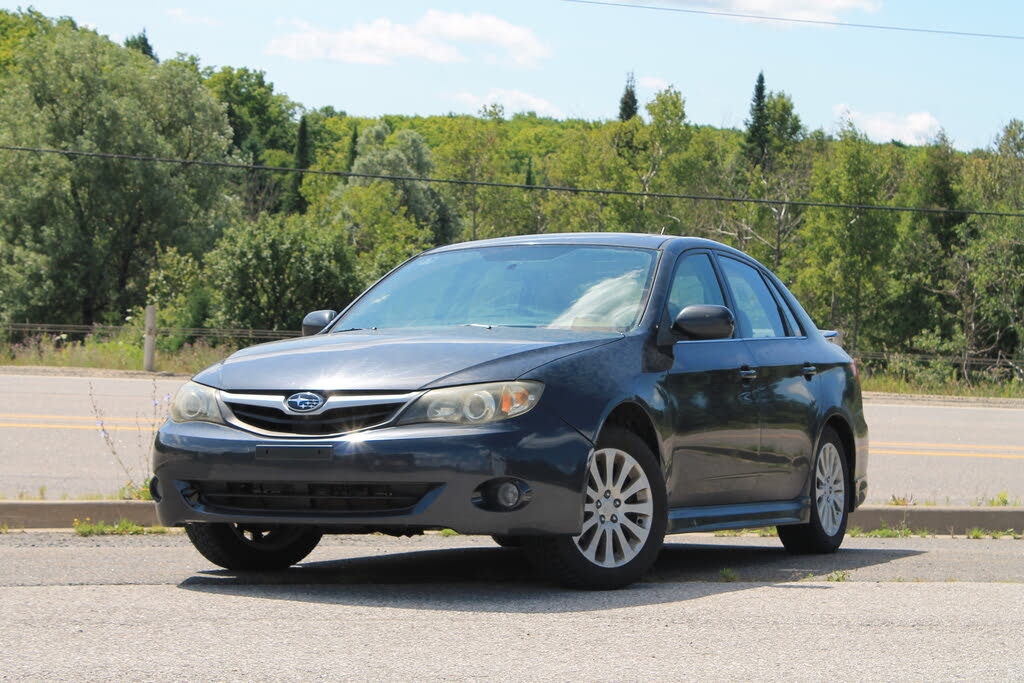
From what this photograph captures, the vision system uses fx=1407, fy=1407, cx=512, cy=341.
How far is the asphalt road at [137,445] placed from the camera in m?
12.0

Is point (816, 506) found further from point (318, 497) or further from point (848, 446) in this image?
point (318, 497)

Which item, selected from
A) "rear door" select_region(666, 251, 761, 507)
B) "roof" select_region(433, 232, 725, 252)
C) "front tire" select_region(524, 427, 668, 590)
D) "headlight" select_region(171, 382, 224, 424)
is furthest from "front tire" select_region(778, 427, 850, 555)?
"headlight" select_region(171, 382, 224, 424)

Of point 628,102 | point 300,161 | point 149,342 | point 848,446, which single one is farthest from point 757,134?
point 848,446

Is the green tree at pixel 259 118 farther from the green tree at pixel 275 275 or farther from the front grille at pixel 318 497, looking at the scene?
the front grille at pixel 318 497

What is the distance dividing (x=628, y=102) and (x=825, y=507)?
347ft

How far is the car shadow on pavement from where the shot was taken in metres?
5.98

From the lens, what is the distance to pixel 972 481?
46.7 feet

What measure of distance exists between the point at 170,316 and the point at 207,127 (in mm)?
24174

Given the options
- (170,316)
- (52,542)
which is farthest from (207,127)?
(52,542)

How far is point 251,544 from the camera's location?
7.02 metres

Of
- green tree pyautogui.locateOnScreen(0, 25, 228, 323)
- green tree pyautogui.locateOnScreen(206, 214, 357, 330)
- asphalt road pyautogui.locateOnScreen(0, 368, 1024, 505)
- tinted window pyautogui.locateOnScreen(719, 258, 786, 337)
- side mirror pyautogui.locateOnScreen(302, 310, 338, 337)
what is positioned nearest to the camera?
side mirror pyautogui.locateOnScreen(302, 310, 338, 337)

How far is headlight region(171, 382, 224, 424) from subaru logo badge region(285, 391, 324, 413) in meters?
0.39

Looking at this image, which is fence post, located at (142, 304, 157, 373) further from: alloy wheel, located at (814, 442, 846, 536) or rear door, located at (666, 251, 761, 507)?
rear door, located at (666, 251, 761, 507)

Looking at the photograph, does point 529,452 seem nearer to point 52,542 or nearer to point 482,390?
point 482,390
